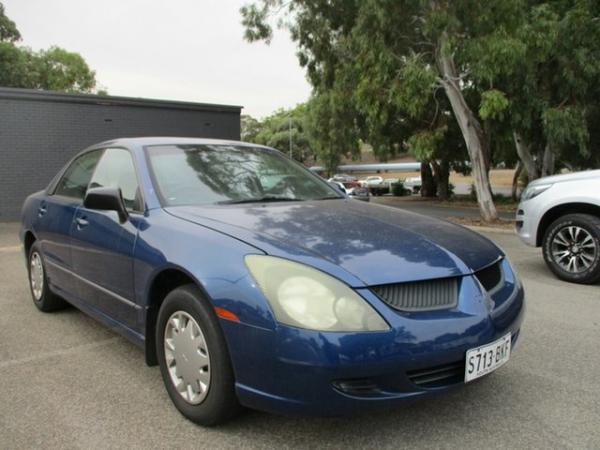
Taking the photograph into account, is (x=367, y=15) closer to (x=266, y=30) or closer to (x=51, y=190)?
(x=266, y=30)

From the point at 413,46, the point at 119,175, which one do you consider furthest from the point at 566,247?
the point at 413,46

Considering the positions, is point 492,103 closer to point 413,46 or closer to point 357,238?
point 413,46

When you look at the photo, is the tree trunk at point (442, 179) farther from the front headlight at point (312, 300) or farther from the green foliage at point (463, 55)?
the front headlight at point (312, 300)

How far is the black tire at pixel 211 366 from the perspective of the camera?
2.39 m

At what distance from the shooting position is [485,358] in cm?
242

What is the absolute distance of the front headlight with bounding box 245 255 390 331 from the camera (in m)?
2.17

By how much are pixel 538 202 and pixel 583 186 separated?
0.52 meters

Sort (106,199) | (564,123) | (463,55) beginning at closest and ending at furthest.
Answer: (106,199), (463,55), (564,123)

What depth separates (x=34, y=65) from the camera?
4450 cm

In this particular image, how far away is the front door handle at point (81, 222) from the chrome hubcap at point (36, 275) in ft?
3.69

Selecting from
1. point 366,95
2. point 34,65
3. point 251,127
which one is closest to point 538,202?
point 366,95

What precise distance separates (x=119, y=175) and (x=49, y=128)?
11.2 m

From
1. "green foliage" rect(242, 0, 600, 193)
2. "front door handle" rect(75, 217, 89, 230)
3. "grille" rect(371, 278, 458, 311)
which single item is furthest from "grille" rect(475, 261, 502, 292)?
"green foliage" rect(242, 0, 600, 193)

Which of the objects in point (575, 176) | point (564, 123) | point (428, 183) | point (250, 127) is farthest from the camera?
point (250, 127)
